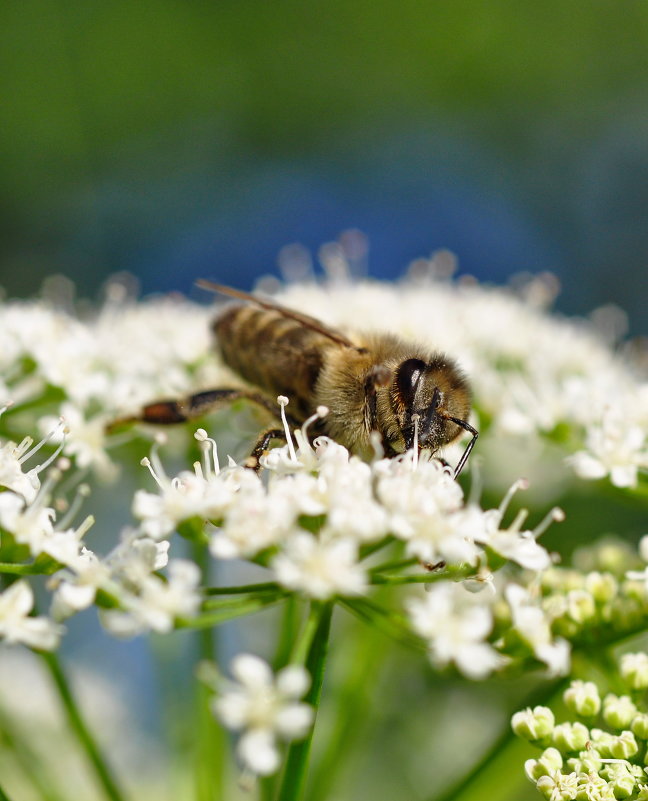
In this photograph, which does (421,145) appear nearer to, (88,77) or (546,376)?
(88,77)

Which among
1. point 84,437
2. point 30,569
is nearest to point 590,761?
point 30,569

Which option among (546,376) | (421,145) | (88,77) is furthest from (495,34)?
(546,376)

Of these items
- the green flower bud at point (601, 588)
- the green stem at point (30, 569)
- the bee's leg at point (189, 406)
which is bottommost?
the green flower bud at point (601, 588)

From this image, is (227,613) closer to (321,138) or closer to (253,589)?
(253,589)

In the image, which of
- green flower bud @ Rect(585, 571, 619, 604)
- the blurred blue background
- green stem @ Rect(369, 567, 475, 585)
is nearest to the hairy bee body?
green stem @ Rect(369, 567, 475, 585)

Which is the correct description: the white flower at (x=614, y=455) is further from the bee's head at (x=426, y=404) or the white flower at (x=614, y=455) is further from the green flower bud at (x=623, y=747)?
the green flower bud at (x=623, y=747)

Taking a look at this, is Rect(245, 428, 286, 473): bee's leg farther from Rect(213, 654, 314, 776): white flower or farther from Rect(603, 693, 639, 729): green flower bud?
Rect(603, 693, 639, 729): green flower bud

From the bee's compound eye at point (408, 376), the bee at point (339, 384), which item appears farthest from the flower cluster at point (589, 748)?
the bee's compound eye at point (408, 376)
